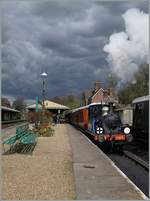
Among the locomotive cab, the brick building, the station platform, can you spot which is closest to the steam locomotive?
the locomotive cab

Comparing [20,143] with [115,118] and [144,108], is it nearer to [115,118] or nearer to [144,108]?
[115,118]

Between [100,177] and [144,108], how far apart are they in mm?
12865

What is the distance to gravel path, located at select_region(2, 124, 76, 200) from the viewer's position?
8.45 meters

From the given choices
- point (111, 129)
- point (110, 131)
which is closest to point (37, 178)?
point (110, 131)

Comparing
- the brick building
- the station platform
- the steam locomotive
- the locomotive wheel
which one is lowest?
the locomotive wheel

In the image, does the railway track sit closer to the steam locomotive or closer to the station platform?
the station platform

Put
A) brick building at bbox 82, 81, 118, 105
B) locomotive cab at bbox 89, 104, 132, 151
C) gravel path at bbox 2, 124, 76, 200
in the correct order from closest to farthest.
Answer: gravel path at bbox 2, 124, 76, 200, locomotive cab at bbox 89, 104, 132, 151, brick building at bbox 82, 81, 118, 105

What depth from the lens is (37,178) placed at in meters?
10.4

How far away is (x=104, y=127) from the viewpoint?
71.2 feet

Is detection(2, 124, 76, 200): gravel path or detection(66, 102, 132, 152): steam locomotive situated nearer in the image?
detection(2, 124, 76, 200): gravel path

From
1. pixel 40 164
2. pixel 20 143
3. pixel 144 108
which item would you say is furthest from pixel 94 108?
pixel 40 164

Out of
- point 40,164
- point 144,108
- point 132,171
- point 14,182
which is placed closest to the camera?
point 14,182

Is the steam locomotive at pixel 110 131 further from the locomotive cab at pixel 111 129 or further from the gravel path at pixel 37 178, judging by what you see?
the gravel path at pixel 37 178

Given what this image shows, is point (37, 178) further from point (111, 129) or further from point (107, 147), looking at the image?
point (107, 147)
